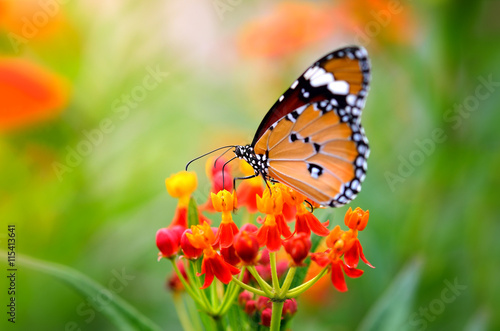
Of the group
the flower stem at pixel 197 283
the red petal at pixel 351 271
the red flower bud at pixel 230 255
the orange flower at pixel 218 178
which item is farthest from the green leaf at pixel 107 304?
the red petal at pixel 351 271

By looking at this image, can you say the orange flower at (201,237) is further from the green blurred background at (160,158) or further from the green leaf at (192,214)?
the green blurred background at (160,158)

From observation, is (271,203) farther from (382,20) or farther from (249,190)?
(382,20)

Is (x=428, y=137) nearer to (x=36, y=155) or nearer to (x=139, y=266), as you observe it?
(x=139, y=266)

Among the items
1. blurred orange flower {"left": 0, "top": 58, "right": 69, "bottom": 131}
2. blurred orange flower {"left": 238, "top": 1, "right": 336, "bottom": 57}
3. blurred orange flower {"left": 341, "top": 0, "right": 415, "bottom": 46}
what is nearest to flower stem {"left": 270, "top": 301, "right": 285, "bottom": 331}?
blurred orange flower {"left": 0, "top": 58, "right": 69, "bottom": 131}

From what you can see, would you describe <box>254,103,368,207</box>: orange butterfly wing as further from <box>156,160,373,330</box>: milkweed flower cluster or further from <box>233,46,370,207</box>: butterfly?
<box>156,160,373,330</box>: milkweed flower cluster

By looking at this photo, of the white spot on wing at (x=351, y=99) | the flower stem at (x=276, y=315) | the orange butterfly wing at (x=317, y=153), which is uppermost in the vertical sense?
the white spot on wing at (x=351, y=99)

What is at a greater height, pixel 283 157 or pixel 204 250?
pixel 283 157

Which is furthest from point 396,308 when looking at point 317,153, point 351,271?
point 317,153

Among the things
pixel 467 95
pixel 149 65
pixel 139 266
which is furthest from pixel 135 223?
pixel 467 95
